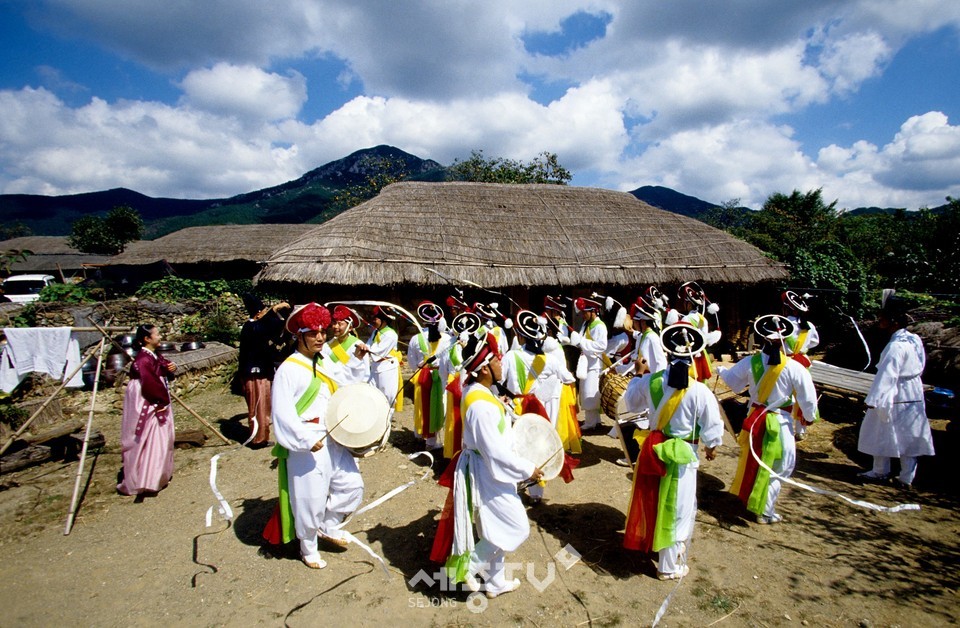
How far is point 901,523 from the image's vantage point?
4.22 metres

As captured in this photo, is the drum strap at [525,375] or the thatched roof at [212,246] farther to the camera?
the thatched roof at [212,246]

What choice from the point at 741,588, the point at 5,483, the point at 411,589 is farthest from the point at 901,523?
the point at 5,483

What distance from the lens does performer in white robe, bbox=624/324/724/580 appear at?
10.9ft

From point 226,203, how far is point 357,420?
362 feet

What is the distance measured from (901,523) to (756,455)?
1.61 metres

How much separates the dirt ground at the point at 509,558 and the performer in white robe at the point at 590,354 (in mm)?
1386

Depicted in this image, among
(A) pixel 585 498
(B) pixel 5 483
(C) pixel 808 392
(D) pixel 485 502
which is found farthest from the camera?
(B) pixel 5 483

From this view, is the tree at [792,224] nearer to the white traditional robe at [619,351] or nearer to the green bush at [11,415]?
the white traditional robe at [619,351]

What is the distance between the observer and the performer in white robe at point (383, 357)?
632 centimetres

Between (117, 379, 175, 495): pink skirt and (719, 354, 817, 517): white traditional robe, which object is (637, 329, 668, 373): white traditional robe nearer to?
(719, 354, 817, 517): white traditional robe

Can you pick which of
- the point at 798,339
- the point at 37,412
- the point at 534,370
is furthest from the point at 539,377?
the point at 37,412

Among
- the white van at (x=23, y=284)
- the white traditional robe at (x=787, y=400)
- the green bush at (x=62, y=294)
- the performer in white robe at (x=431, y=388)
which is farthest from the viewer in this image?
the white van at (x=23, y=284)

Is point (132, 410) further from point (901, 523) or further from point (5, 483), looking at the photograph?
point (901, 523)

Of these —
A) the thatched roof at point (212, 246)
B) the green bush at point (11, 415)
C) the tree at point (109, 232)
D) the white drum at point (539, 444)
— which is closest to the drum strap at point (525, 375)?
the white drum at point (539, 444)
